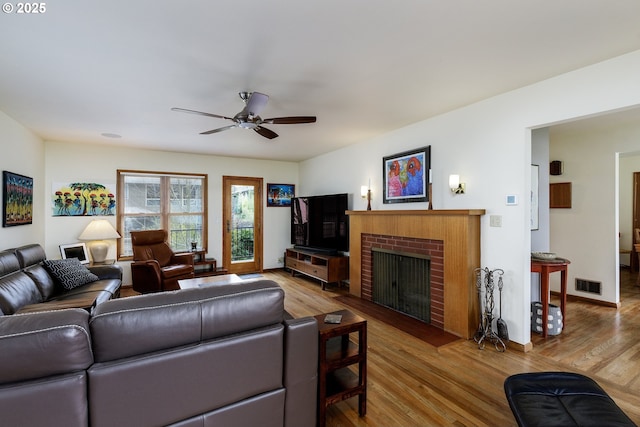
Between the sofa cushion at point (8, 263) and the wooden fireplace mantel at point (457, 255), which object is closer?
the sofa cushion at point (8, 263)

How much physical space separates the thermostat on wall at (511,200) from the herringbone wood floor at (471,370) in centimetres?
138

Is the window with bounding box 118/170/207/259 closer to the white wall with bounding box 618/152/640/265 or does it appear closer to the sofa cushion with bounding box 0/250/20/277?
the sofa cushion with bounding box 0/250/20/277

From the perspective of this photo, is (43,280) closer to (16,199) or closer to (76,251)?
(16,199)

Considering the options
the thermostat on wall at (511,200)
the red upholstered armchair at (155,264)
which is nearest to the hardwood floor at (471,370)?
the thermostat on wall at (511,200)

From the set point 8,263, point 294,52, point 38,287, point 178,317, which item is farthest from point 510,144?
point 8,263

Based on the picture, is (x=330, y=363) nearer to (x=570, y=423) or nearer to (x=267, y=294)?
(x=267, y=294)

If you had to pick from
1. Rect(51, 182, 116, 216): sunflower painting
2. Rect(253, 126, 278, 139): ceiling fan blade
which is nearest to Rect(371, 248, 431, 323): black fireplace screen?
Rect(253, 126, 278, 139): ceiling fan blade

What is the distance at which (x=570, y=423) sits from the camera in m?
1.32

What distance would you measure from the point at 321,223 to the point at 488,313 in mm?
3124

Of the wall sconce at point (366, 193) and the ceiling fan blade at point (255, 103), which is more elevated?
the ceiling fan blade at point (255, 103)

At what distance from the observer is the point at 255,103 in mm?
2430

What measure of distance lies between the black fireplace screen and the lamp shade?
4075 mm

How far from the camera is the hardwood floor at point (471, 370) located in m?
1.91

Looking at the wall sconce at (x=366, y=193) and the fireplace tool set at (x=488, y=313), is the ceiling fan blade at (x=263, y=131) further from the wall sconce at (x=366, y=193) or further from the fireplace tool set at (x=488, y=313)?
the fireplace tool set at (x=488, y=313)
